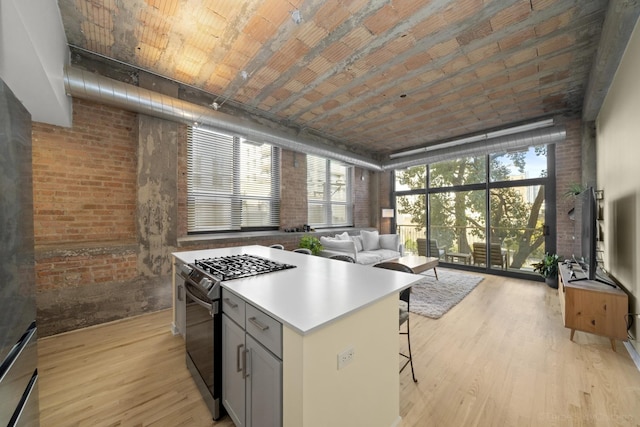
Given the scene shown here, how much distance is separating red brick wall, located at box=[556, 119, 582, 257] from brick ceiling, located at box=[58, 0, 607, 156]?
0.43 m

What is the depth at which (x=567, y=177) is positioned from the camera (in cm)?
448

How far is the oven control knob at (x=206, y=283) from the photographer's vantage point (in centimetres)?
161

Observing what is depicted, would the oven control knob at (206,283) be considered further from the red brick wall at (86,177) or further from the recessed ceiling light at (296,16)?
the red brick wall at (86,177)

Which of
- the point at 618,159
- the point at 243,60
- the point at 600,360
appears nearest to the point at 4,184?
the point at 243,60

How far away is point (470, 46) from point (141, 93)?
3.84 m

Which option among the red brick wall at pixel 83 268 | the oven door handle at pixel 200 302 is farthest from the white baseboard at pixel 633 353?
the red brick wall at pixel 83 268

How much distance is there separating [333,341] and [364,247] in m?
5.08

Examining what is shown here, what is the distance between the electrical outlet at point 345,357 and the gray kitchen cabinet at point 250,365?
29cm

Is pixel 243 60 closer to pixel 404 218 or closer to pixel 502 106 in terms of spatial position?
pixel 502 106

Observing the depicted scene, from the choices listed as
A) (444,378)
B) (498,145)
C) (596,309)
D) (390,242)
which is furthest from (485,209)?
(444,378)

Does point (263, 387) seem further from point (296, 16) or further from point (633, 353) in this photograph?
point (633, 353)

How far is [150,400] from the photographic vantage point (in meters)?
1.81

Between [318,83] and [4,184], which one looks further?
[318,83]

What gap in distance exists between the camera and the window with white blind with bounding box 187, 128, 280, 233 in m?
4.09
